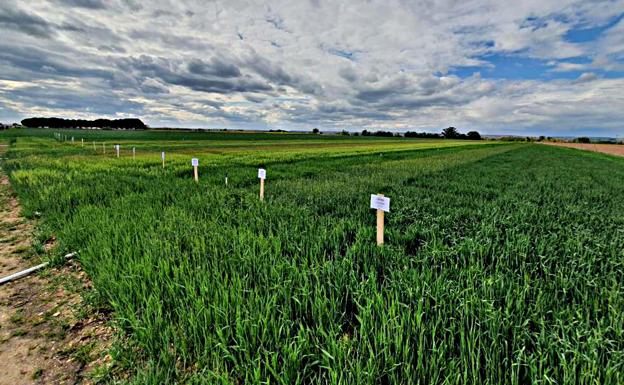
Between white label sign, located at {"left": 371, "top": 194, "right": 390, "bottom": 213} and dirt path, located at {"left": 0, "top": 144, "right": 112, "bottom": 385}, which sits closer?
dirt path, located at {"left": 0, "top": 144, "right": 112, "bottom": 385}

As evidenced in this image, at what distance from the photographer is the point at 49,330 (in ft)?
10.4

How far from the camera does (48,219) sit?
6.59 m

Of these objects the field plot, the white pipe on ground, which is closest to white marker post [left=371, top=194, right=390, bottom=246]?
the field plot

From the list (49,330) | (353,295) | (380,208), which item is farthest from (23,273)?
(380,208)

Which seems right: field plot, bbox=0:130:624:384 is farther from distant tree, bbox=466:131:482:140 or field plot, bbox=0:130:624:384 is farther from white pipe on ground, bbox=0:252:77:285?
distant tree, bbox=466:131:482:140

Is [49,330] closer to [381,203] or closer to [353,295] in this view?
[353,295]

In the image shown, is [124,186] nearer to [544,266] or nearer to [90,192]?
[90,192]

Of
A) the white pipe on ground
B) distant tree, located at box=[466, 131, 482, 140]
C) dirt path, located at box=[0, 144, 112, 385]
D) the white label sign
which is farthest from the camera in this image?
distant tree, located at box=[466, 131, 482, 140]

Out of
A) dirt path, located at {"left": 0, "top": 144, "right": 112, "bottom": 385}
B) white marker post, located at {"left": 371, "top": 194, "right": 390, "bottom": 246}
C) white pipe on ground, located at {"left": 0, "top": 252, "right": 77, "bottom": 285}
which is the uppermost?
white marker post, located at {"left": 371, "top": 194, "right": 390, "bottom": 246}

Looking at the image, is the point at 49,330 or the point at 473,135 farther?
the point at 473,135

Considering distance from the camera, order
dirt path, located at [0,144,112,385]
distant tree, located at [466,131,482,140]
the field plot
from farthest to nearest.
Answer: distant tree, located at [466,131,482,140] → dirt path, located at [0,144,112,385] → the field plot

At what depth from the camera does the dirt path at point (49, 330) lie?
2.60m

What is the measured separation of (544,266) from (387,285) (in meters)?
2.33

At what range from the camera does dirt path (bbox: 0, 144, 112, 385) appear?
2.60 metres
